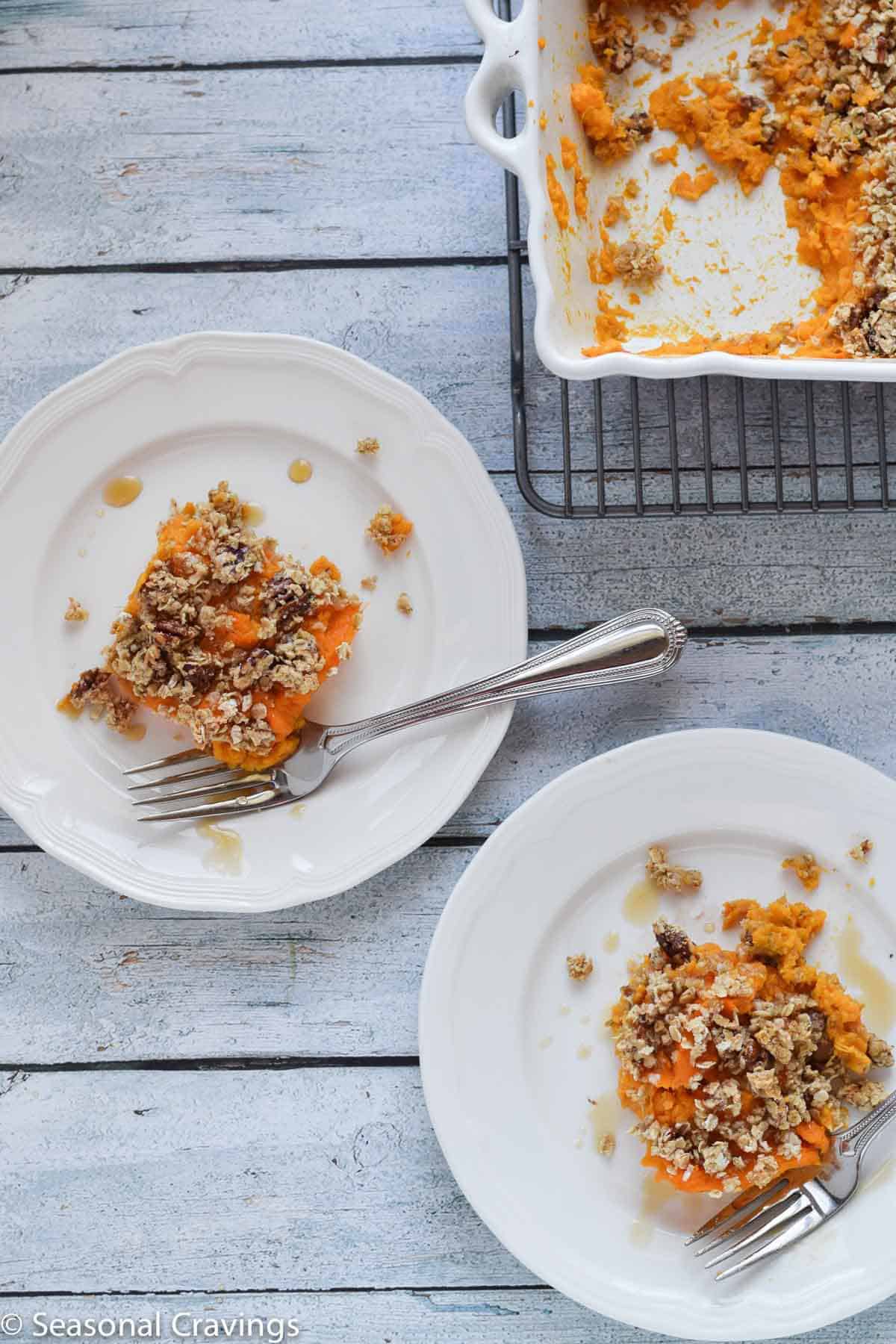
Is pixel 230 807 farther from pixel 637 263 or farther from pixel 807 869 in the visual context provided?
pixel 637 263

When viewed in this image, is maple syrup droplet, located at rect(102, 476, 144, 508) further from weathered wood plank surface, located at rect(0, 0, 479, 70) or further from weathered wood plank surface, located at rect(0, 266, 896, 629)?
weathered wood plank surface, located at rect(0, 0, 479, 70)

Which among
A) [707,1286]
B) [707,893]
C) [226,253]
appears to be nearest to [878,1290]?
[707,1286]

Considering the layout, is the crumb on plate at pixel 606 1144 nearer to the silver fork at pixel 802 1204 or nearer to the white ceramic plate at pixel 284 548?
the silver fork at pixel 802 1204

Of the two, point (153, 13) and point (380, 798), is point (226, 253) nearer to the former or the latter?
point (153, 13)

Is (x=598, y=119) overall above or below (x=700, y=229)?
above

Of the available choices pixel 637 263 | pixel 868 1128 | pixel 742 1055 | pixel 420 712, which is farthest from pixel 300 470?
pixel 868 1128

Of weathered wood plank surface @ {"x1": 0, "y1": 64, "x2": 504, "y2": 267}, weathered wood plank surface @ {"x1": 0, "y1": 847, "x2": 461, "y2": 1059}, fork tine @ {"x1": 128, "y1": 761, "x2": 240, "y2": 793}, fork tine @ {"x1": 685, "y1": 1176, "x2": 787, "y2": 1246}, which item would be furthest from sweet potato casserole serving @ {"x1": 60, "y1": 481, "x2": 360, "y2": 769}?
fork tine @ {"x1": 685, "y1": 1176, "x2": 787, "y2": 1246}
